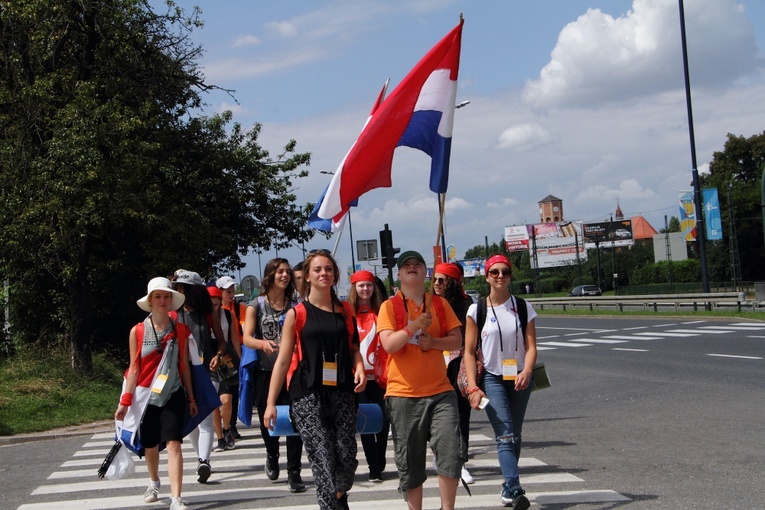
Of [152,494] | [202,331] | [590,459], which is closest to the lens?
[152,494]

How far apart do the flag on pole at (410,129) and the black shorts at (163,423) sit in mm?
1911

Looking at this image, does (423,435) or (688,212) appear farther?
(688,212)

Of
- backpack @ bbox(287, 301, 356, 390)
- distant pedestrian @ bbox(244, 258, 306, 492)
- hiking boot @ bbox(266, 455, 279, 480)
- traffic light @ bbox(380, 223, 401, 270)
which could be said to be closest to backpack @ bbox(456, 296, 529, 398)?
backpack @ bbox(287, 301, 356, 390)

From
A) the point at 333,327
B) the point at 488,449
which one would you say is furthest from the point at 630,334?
the point at 333,327

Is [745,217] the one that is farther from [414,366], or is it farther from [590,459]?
[414,366]

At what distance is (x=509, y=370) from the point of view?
21.6 ft

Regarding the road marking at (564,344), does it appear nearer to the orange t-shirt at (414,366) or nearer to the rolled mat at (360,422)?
the rolled mat at (360,422)

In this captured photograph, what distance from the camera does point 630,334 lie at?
93.4 ft

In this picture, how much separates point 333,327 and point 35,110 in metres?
14.4

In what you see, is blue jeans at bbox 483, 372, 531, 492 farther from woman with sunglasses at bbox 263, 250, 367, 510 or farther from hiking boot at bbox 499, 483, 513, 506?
woman with sunglasses at bbox 263, 250, 367, 510

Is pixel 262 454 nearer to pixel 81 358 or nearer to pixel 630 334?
pixel 81 358

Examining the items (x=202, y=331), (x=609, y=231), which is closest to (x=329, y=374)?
(x=202, y=331)

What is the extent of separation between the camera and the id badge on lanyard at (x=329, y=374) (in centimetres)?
565

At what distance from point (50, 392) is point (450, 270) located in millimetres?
10193
